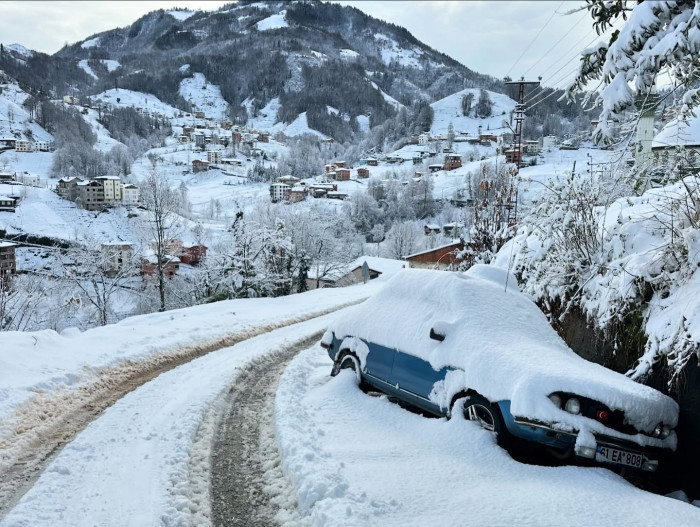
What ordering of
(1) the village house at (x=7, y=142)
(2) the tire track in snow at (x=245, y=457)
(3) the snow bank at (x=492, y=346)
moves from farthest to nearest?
(1) the village house at (x=7, y=142) → (3) the snow bank at (x=492, y=346) → (2) the tire track in snow at (x=245, y=457)

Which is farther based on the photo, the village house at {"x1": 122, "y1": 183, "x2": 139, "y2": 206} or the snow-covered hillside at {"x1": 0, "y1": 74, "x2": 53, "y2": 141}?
the snow-covered hillside at {"x1": 0, "y1": 74, "x2": 53, "y2": 141}

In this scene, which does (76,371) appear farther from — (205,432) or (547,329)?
(547,329)

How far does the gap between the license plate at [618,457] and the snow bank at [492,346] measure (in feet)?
0.49

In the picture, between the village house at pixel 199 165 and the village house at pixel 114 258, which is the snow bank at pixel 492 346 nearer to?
the village house at pixel 114 258

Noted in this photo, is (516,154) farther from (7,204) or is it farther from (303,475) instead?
(7,204)

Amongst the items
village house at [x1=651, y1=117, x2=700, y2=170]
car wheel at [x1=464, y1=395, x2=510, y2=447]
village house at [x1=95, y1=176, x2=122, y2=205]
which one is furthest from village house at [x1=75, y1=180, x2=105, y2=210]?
car wheel at [x1=464, y1=395, x2=510, y2=447]

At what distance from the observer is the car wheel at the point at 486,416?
480 cm

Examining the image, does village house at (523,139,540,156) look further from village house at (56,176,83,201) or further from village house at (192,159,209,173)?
village house at (56,176,83,201)

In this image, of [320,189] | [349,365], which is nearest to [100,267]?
[349,365]

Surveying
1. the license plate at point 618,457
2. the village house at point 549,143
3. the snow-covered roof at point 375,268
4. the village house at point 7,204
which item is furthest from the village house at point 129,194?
the license plate at point 618,457

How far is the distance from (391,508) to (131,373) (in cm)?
580

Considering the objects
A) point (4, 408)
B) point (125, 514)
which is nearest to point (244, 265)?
point (4, 408)

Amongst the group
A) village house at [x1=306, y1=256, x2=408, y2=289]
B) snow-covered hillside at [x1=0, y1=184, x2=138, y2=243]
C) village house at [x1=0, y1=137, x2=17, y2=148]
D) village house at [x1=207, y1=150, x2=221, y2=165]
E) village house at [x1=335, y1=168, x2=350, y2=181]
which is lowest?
village house at [x1=306, y1=256, x2=408, y2=289]

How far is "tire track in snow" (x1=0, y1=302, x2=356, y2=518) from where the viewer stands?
4.64 m
